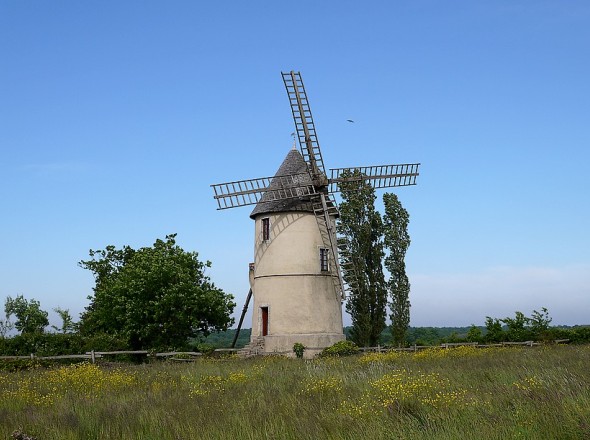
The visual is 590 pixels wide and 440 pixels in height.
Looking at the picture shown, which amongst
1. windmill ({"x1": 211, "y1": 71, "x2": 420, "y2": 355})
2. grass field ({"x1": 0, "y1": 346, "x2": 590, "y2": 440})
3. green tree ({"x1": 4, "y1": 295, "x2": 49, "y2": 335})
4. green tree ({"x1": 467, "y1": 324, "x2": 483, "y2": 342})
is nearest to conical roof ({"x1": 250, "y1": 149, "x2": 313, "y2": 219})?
windmill ({"x1": 211, "y1": 71, "x2": 420, "y2": 355})

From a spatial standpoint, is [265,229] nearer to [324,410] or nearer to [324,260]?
[324,260]

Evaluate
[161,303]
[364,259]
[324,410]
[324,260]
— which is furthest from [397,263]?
[324,410]

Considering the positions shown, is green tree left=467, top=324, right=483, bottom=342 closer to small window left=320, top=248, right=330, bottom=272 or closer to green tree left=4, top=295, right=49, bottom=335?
small window left=320, top=248, right=330, bottom=272

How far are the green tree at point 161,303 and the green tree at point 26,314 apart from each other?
21503mm

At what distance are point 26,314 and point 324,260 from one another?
40304mm

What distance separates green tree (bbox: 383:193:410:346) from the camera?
4100 centimetres

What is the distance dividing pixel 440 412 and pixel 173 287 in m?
33.3

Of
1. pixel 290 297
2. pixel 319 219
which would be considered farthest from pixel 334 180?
pixel 290 297

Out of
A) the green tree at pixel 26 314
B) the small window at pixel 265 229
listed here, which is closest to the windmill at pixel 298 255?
the small window at pixel 265 229

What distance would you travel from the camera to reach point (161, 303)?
40.5 m

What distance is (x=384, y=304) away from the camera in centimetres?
4125

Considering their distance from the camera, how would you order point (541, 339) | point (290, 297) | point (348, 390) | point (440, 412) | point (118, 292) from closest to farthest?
point (440, 412) < point (348, 390) < point (290, 297) < point (541, 339) < point (118, 292)

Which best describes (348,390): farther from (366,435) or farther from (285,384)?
(366,435)

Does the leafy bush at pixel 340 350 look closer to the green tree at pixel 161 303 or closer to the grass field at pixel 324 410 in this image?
the green tree at pixel 161 303
